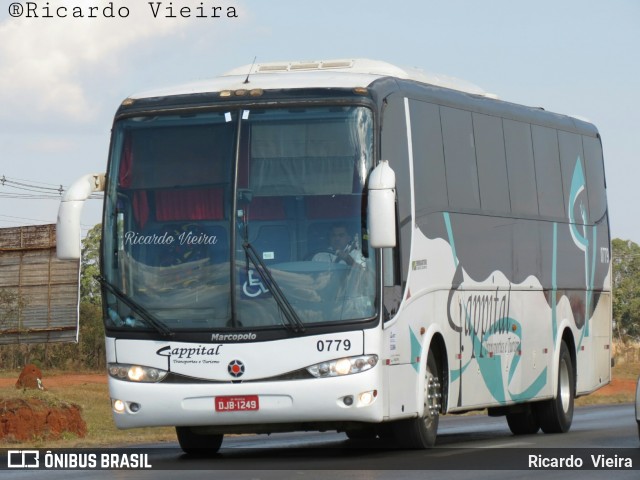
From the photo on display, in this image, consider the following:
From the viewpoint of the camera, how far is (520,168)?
2089 cm

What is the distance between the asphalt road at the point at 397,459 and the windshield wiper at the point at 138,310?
4.48 feet

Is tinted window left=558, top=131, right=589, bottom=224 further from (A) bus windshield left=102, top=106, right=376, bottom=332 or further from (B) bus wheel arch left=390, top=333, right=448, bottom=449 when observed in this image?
(A) bus windshield left=102, top=106, right=376, bottom=332

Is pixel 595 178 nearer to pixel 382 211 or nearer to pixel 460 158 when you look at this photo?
pixel 460 158

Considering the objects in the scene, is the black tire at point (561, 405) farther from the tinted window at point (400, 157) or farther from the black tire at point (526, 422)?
the tinted window at point (400, 157)

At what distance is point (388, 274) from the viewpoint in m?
15.7

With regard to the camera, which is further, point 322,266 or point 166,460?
point 166,460

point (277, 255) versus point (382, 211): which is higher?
point (382, 211)

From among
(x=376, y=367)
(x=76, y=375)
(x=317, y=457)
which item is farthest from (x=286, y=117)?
(x=76, y=375)

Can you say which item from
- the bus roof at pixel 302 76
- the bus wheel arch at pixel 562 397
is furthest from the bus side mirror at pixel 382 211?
the bus wheel arch at pixel 562 397

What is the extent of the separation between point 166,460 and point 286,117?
395 cm

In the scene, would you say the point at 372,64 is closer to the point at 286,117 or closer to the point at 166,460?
the point at 286,117

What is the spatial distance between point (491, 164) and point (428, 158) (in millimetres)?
2457

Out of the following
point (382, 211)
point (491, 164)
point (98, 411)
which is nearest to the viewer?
point (382, 211)

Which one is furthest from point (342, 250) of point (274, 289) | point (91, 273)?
point (91, 273)
